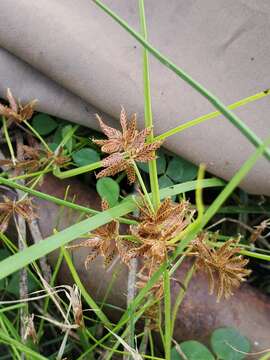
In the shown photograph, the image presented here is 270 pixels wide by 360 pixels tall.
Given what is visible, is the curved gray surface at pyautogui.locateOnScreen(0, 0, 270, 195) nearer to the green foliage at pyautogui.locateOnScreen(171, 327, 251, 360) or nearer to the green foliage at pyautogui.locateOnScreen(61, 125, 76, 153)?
the green foliage at pyautogui.locateOnScreen(61, 125, 76, 153)

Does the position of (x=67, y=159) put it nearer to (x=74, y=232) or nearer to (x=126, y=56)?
(x=126, y=56)

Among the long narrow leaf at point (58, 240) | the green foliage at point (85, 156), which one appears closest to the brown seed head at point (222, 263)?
the long narrow leaf at point (58, 240)

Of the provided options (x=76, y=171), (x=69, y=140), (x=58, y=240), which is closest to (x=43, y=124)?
(x=69, y=140)

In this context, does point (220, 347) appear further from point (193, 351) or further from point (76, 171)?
point (76, 171)

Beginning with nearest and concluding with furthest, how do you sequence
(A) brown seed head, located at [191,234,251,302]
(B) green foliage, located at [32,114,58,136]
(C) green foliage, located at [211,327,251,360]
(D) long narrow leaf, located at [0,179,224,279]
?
(D) long narrow leaf, located at [0,179,224,279], (A) brown seed head, located at [191,234,251,302], (C) green foliage, located at [211,327,251,360], (B) green foliage, located at [32,114,58,136]

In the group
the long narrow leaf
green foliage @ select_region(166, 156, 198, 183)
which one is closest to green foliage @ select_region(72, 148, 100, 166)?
green foliage @ select_region(166, 156, 198, 183)

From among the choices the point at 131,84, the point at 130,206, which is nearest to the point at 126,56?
the point at 131,84
